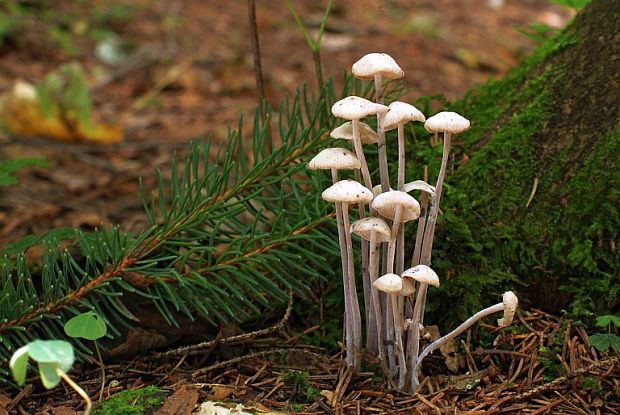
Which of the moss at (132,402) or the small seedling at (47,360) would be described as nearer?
the small seedling at (47,360)

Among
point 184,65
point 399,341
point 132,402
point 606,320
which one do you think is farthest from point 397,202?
point 184,65

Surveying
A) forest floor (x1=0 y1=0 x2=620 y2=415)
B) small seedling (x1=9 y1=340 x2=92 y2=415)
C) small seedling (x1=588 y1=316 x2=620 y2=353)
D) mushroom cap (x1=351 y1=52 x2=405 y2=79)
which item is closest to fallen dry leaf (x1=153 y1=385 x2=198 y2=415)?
forest floor (x1=0 y1=0 x2=620 y2=415)

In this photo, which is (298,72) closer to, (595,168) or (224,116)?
(224,116)

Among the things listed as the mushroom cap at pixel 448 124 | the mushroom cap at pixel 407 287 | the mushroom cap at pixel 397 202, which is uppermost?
the mushroom cap at pixel 448 124

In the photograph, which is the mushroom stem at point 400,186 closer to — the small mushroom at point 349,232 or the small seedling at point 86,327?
the small mushroom at point 349,232

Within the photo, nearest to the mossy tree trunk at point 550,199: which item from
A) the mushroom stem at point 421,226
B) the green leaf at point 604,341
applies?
the green leaf at point 604,341

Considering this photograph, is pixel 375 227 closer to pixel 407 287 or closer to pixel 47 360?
pixel 407 287

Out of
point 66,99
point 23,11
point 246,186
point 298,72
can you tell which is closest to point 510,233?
point 246,186
